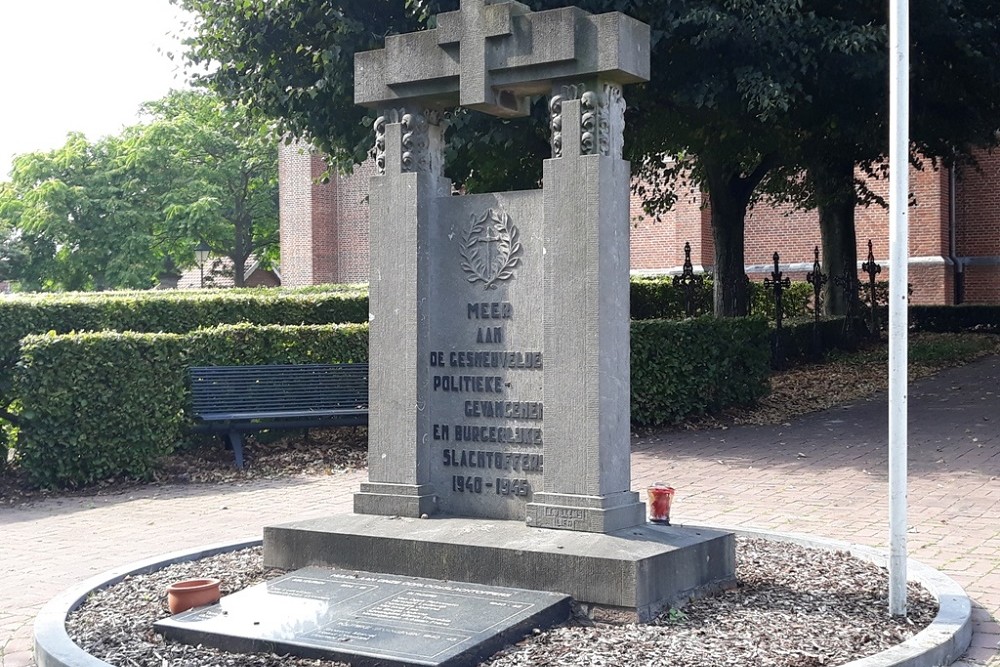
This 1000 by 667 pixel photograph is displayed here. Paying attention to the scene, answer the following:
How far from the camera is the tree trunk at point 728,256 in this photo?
59.8 ft

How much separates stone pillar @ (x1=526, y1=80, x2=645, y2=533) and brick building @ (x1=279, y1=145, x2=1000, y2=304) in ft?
67.5

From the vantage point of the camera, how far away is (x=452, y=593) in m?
5.50

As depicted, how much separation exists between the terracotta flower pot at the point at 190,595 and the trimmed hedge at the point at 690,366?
791 centimetres

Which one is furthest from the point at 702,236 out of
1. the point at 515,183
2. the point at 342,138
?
the point at 342,138

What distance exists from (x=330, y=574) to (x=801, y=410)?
31.9ft

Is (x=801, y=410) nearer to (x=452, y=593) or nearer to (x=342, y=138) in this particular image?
(x=342, y=138)

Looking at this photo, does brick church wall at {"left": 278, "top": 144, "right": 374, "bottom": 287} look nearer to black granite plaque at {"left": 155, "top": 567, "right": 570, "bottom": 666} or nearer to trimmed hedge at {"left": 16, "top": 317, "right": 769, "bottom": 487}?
trimmed hedge at {"left": 16, "top": 317, "right": 769, "bottom": 487}

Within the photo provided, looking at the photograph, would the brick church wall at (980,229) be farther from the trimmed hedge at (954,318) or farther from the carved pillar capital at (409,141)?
the carved pillar capital at (409,141)

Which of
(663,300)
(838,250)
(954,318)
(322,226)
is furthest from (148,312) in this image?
(322,226)

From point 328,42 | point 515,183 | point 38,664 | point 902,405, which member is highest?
point 328,42

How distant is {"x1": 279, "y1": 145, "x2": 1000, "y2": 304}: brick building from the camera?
3017cm

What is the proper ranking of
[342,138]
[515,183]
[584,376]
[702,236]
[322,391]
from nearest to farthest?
1. [584,376]
2. [322,391]
3. [342,138]
4. [515,183]
5. [702,236]

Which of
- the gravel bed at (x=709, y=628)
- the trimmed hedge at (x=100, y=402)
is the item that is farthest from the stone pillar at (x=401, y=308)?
the trimmed hedge at (x=100, y=402)

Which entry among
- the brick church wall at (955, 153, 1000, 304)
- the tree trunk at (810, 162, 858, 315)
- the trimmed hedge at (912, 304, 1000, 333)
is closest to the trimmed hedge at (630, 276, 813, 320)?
the tree trunk at (810, 162, 858, 315)
